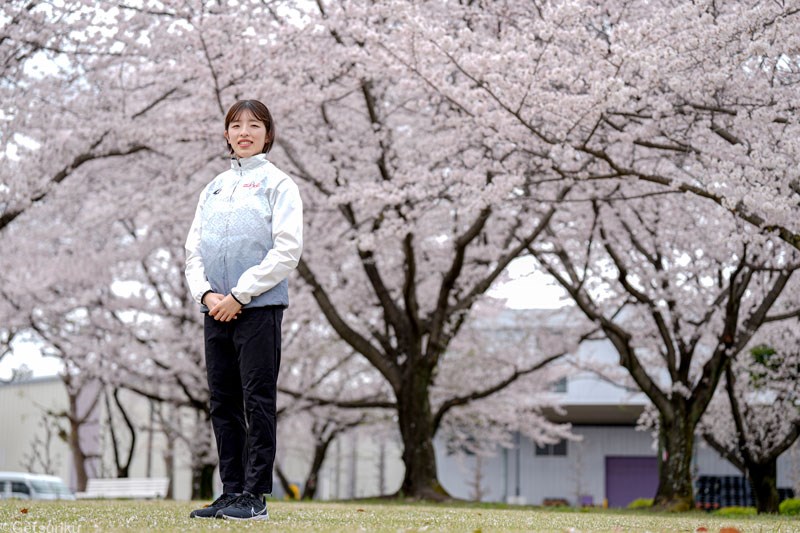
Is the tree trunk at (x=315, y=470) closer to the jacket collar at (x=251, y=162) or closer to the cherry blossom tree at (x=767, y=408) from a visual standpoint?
the cherry blossom tree at (x=767, y=408)

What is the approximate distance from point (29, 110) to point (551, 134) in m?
6.26

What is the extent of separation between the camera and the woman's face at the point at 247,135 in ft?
15.2

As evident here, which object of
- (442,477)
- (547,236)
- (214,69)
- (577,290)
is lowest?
(442,477)

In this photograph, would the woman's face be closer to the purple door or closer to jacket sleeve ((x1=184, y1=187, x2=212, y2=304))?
jacket sleeve ((x1=184, y1=187, x2=212, y2=304))

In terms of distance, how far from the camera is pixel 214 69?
11492 millimetres

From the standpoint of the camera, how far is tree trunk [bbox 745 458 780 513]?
52.3ft

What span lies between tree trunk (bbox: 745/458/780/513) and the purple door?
21.5 meters

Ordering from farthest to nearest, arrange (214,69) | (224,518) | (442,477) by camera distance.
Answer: (442,477) → (214,69) → (224,518)

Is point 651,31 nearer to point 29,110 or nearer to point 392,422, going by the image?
point 29,110

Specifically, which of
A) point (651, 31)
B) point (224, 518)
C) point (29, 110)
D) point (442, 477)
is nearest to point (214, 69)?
point (29, 110)

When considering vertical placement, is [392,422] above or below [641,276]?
below

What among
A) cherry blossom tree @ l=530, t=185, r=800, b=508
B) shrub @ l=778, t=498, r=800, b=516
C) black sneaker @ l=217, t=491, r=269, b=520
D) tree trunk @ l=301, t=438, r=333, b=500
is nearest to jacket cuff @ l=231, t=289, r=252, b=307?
black sneaker @ l=217, t=491, r=269, b=520

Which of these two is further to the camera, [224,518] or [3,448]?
[3,448]

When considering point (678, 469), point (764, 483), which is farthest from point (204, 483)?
point (764, 483)
